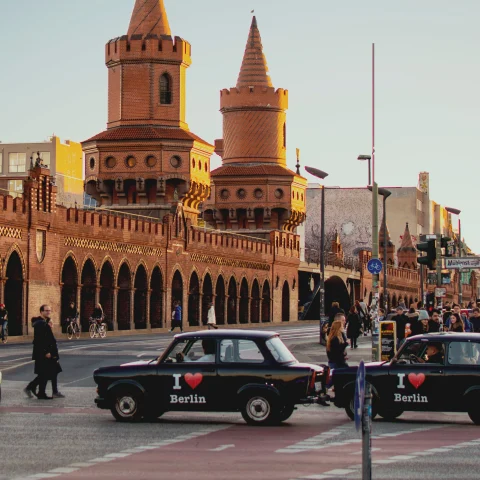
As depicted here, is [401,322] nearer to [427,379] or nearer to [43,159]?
[427,379]

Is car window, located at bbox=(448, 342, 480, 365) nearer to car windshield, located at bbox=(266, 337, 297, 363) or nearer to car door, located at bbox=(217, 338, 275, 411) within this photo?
car windshield, located at bbox=(266, 337, 297, 363)

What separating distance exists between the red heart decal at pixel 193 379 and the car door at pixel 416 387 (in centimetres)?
267

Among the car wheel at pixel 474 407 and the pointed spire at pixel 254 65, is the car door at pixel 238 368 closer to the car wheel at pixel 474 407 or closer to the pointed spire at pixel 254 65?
the car wheel at pixel 474 407

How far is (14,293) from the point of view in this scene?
5878 cm

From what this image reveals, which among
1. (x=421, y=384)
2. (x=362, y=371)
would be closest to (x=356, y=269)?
(x=421, y=384)

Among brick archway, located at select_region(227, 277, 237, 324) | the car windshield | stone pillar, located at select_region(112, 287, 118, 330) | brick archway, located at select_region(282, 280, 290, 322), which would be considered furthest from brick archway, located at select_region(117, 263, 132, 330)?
the car windshield

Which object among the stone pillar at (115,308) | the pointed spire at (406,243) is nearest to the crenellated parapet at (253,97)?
the stone pillar at (115,308)

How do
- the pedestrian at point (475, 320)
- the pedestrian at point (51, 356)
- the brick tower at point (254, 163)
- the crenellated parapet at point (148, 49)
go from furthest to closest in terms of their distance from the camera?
the brick tower at point (254, 163)
the crenellated parapet at point (148, 49)
the pedestrian at point (475, 320)
the pedestrian at point (51, 356)

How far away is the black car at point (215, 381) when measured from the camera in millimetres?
18812

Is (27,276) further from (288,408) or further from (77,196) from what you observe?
(77,196)

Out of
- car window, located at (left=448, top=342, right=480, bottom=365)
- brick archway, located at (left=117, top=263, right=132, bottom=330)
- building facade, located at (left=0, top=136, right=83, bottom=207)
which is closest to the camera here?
car window, located at (left=448, top=342, right=480, bottom=365)

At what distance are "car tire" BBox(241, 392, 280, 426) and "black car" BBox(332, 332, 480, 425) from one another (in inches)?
57.1

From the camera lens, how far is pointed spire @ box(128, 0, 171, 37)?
86.7 metres

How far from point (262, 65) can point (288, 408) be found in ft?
290
